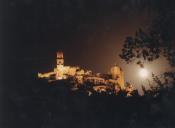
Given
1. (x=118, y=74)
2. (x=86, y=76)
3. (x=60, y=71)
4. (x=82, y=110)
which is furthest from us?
(x=118, y=74)

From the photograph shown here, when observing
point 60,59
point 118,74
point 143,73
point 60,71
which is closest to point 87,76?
point 60,71

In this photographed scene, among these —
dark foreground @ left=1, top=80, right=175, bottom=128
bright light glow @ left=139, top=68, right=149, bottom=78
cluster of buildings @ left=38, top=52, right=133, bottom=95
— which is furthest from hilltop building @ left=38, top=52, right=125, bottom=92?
dark foreground @ left=1, top=80, right=175, bottom=128

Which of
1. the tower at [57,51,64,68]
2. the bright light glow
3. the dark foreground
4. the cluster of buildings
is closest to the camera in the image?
the dark foreground

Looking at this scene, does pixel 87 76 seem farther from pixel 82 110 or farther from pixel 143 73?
pixel 82 110

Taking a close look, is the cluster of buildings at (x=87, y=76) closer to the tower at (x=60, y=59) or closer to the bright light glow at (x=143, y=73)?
the tower at (x=60, y=59)

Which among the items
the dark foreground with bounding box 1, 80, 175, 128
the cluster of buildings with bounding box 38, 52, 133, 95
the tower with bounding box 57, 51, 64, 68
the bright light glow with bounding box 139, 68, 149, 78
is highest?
the tower with bounding box 57, 51, 64, 68

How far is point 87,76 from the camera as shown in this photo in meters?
39.5

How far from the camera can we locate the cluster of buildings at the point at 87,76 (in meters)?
37.7

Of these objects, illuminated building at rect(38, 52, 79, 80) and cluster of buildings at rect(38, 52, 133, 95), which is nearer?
cluster of buildings at rect(38, 52, 133, 95)

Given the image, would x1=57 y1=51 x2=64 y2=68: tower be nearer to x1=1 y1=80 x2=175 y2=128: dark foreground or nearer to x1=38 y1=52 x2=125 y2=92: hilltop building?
x1=38 y1=52 x2=125 y2=92: hilltop building

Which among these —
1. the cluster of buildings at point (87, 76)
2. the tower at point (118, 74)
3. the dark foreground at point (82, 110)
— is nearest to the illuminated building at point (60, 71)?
the cluster of buildings at point (87, 76)

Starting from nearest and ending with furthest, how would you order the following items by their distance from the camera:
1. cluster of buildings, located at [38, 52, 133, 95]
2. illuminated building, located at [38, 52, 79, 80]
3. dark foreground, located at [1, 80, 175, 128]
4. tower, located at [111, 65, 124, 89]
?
dark foreground, located at [1, 80, 175, 128] → cluster of buildings, located at [38, 52, 133, 95] → illuminated building, located at [38, 52, 79, 80] → tower, located at [111, 65, 124, 89]

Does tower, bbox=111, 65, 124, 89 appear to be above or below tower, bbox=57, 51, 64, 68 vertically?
below

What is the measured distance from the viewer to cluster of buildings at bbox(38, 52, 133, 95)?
124 ft
